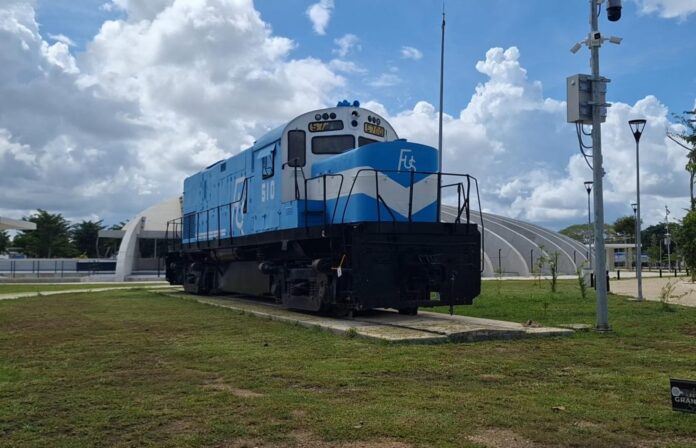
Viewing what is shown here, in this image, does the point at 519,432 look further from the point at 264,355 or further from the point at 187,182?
the point at 187,182

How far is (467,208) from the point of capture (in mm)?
12500

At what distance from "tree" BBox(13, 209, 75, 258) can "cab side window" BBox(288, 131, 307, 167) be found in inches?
2819

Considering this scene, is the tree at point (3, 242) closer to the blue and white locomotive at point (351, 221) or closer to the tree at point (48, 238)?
the tree at point (48, 238)

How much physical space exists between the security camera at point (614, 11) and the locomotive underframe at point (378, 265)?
4365 millimetres

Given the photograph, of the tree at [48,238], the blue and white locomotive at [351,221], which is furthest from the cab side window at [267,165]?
the tree at [48,238]

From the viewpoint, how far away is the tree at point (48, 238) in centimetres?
7688

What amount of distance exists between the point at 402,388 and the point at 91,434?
9.45 ft

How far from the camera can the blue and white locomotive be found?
450 inches

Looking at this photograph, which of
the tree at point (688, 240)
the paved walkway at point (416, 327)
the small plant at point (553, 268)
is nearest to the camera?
the paved walkway at point (416, 327)

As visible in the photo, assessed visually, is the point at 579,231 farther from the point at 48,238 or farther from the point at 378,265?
the point at 378,265

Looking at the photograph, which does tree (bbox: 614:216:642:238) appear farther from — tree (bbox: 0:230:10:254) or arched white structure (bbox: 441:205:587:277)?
tree (bbox: 0:230:10:254)

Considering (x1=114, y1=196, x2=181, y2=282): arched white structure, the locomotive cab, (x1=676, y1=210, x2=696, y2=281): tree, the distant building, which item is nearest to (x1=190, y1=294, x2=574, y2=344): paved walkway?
the locomotive cab

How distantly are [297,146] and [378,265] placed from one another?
3898mm

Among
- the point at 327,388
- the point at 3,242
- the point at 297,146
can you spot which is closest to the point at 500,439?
the point at 327,388
